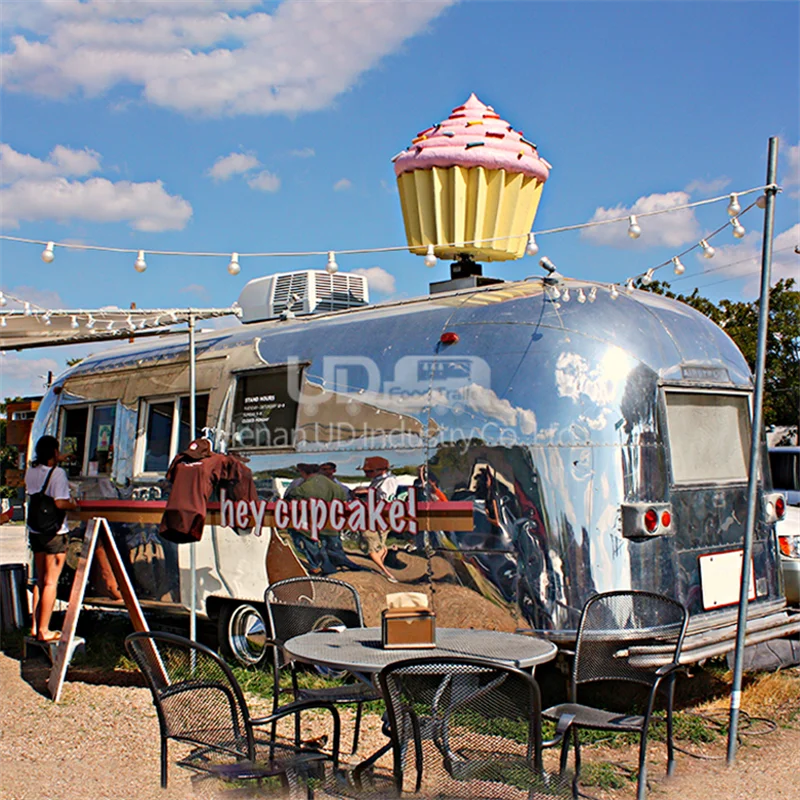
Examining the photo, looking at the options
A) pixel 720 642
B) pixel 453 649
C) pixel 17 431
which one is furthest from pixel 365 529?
pixel 17 431

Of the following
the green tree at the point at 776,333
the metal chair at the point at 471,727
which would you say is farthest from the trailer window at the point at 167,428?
the green tree at the point at 776,333

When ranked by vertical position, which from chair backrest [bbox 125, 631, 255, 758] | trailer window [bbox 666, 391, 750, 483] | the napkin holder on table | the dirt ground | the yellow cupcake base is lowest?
the dirt ground

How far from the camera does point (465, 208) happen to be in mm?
7895

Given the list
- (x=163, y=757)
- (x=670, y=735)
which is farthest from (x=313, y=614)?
(x=670, y=735)

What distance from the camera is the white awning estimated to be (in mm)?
7484

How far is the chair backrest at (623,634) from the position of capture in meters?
5.35

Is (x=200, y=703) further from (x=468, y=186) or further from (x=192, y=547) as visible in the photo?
(x=468, y=186)

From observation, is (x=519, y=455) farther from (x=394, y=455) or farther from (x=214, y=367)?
(x=214, y=367)

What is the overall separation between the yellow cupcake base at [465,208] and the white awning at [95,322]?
1.76 meters

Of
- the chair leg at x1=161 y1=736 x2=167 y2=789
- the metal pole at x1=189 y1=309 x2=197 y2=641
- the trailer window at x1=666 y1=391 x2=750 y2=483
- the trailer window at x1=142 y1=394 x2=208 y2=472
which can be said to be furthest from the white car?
the chair leg at x1=161 y1=736 x2=167 y2=789

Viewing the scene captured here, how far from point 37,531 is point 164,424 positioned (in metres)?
1.33

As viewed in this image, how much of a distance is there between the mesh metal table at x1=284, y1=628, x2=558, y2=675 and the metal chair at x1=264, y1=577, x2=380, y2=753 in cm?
25

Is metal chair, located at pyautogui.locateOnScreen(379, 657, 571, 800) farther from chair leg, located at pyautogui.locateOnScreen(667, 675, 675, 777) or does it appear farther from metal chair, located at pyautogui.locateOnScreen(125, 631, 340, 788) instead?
chair leg, located at pyautogui.locateOnScreen(667, 675, 675, 777)

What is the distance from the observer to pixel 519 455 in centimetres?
574
